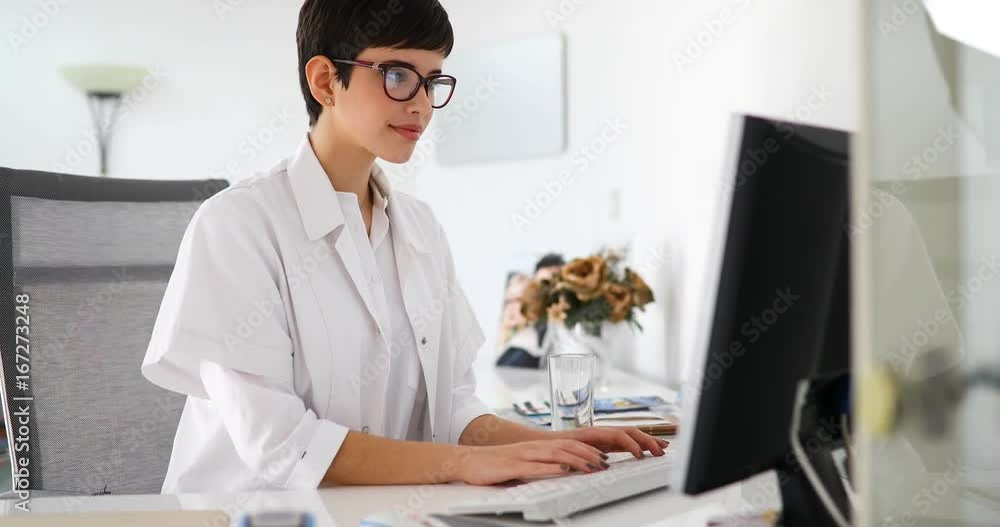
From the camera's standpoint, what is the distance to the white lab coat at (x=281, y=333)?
119 cm

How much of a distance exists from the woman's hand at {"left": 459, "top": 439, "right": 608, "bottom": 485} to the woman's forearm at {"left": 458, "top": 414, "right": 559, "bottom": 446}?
19 centimetres

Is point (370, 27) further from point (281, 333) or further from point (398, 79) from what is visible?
point (281, 333)

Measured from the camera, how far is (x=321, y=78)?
1.43 m

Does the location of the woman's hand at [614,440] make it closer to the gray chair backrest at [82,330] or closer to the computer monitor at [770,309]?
the computer monitor at [770,309]

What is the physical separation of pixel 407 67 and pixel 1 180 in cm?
67

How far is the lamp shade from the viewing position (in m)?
3.99

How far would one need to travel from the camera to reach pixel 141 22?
166 inches

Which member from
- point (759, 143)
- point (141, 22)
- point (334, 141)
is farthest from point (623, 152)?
point (141, 22)
